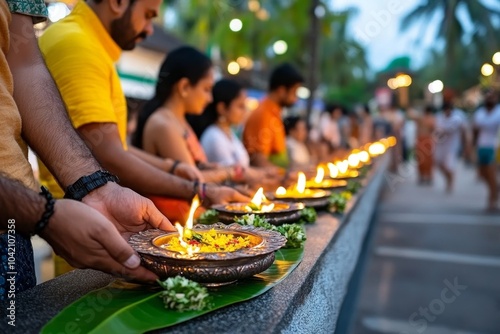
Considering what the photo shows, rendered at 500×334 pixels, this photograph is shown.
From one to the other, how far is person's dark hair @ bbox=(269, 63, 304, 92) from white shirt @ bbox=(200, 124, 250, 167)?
3.54 ft

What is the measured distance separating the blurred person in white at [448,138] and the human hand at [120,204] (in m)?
12.1

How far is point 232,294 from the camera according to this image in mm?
1430

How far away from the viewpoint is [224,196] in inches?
103

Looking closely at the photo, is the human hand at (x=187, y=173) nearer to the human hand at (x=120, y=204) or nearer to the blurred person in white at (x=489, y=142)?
the human hand at (x=120, y=204)

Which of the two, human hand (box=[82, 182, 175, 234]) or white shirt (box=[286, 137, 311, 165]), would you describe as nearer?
human hand (box=[82, 182, 175, 234])

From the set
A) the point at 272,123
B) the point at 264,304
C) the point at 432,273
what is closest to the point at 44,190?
the point at 264,304

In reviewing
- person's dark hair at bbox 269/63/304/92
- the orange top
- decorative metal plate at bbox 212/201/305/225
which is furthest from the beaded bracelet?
person's dark hair at bbox 269/63/304/92

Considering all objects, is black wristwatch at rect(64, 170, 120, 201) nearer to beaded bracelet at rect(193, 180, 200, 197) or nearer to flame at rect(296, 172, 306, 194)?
beaded bracelet at rect(193, 180, 200, 197)

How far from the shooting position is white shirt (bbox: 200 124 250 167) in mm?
4898

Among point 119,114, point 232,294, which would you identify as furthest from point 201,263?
point 119,114

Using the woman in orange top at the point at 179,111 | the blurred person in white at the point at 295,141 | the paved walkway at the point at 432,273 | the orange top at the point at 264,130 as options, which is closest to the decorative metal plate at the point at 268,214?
the woman in orange top at the point at 179,111

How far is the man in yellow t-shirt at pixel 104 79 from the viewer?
227 cm

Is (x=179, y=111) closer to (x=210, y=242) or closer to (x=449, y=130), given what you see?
(x=210, y=242)

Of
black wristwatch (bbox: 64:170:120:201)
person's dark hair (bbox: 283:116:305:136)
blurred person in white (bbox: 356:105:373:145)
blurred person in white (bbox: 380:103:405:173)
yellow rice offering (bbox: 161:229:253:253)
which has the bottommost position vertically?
blurred person in white (bbox: 380:103:405:173)
